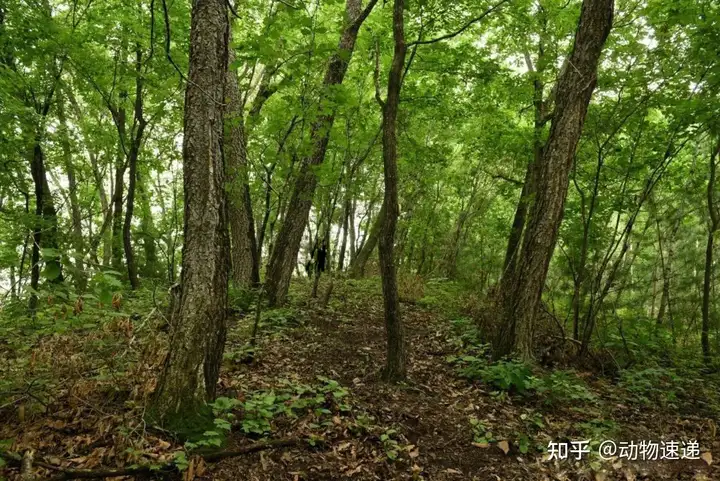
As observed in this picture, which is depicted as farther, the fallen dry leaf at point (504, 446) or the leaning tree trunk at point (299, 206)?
the leaning tree trunk at point (299, 206)

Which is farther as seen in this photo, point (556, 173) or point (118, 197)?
point (118, 197)

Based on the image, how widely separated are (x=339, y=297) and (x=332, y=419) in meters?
5.82

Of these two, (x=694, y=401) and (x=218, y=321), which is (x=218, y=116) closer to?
(x=218, y=321)

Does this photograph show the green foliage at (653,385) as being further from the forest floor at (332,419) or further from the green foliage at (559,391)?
the green foliage at (559,391)

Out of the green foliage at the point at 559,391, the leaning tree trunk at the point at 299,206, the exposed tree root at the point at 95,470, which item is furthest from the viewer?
the leaning tree trunk at the point at 299,206

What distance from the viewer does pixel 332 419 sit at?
14.5 feet

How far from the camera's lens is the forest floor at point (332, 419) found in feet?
11.7

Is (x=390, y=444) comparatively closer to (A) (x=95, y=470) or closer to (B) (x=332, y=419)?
(B) (x=332, y=419)

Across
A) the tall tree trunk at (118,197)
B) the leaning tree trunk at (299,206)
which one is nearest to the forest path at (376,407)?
the leaning tree trunk at (299,206)

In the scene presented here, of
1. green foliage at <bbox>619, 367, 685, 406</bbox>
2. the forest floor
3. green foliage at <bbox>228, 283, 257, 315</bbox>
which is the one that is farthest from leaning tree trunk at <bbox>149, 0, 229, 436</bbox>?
green foliage at <bbox>619, 367, 685, 406</bbox>

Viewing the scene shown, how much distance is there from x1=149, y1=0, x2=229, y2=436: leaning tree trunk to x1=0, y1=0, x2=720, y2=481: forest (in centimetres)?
2

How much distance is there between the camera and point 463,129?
14008mm

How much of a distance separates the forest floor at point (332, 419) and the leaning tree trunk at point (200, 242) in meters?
0.26

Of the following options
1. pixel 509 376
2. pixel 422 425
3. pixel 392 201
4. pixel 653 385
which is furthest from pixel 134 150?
pixel 653 385
